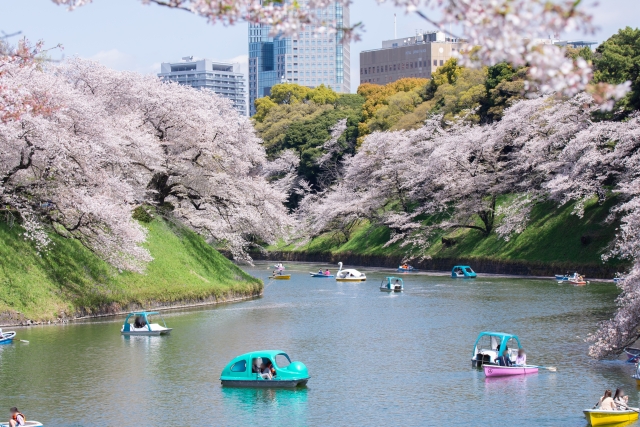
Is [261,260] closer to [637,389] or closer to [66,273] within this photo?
[66,273]

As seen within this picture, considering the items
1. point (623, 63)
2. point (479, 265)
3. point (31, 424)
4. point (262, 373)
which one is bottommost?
point (31, 424)

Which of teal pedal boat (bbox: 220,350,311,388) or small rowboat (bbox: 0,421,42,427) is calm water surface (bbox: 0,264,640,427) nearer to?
teal pedal boat (bbox: 220,350,311,388)

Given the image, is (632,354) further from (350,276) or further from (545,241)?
(350,276)

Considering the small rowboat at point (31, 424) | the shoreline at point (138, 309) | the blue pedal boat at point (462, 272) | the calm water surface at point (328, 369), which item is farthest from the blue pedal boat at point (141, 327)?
the blue pedal boat at point (462, 272)

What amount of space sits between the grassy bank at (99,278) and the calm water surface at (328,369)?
153 cm

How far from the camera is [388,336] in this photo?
34.9 meters

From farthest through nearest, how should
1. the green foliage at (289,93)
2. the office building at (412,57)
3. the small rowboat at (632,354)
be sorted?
the office building at (412,57)
the green foliage at (289,93)
the small rowboat at (632,354)

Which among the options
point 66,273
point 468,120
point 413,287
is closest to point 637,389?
point 66,273

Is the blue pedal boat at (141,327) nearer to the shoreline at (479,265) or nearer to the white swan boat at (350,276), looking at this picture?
the white swan boat at (350,276)

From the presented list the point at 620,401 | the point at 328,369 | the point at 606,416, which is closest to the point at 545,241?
the point at 328,369

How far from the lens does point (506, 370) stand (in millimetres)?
26828

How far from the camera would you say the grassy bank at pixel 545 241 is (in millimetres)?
59656

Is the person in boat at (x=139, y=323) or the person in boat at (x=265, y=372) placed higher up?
the person in boat at (x=139, y=323)

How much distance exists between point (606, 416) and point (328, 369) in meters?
10.1
